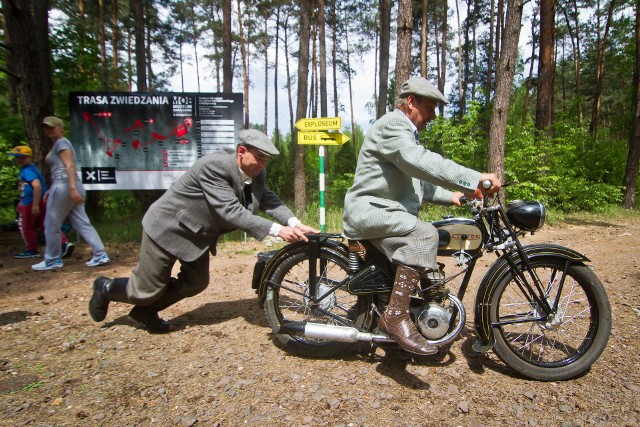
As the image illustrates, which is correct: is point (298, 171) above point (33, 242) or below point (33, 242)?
above

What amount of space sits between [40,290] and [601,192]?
1360 centimetres

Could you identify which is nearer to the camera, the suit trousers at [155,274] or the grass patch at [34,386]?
the grass patch at [34,386]

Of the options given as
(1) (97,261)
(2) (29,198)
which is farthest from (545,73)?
(2) (29,198)

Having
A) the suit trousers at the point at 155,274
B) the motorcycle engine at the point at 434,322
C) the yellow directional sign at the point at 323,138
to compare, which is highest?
the yellow directional sign at the point at 323,138

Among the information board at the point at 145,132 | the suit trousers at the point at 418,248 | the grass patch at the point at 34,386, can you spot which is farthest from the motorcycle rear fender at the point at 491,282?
the information board at the point at 145,132

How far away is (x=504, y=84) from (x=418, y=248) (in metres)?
8.34

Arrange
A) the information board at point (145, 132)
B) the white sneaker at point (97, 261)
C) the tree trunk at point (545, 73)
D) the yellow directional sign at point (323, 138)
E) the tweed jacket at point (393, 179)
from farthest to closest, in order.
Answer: the tree trunk at point (545, 73) → the information board at point (145, 132) → the yellow directional sign at point (323, 138) → the white sneaker at point (97, 261) → the tweed jacket at point (393, 179)

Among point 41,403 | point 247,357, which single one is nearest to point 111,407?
point 41,403

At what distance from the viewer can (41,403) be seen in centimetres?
246

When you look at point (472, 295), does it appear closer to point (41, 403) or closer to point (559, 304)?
point (559, 304)

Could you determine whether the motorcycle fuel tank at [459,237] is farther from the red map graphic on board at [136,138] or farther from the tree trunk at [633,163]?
the tree trunk at [633,163]

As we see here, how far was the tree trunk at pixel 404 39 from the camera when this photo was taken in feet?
27.3

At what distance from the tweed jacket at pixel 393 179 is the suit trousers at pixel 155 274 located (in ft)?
4.84

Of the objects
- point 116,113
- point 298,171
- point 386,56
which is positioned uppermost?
point 386,56
